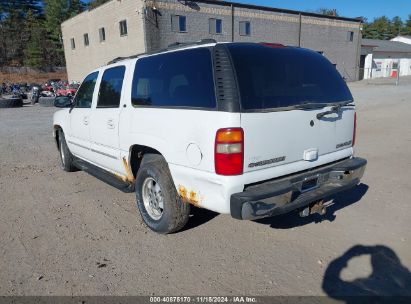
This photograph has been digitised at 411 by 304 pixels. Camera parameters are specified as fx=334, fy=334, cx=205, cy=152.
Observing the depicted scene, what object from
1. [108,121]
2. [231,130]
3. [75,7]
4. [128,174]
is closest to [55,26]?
[75,7]

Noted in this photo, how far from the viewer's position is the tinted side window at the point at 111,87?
428cm

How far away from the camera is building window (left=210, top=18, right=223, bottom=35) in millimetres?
28055

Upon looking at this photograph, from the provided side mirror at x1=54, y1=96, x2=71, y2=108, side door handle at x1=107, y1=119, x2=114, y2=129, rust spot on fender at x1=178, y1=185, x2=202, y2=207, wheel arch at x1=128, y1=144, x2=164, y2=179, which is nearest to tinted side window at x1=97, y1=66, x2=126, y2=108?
side door handle at x1=107, y1=119, x2=114, y2=129

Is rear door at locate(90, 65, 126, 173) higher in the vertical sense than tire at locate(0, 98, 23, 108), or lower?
higher

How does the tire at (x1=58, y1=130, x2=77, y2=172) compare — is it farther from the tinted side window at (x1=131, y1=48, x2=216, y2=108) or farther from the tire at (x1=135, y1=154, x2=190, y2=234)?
the tinted side window at (x1=131, y1=48, x2=216, y2=108)

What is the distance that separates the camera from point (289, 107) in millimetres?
3119

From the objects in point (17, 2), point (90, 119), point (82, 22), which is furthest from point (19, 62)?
point (90, 119)

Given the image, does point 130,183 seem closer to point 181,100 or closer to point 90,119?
point 90,119

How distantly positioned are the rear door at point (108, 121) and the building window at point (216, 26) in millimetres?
25208

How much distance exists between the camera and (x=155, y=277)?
10.1 feet

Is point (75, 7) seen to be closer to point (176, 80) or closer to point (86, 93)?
point (86, 93)

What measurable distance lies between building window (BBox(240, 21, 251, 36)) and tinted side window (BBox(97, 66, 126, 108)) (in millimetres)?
27460

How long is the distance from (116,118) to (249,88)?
1.98m

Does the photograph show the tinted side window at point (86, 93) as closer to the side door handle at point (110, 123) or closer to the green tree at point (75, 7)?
the side door handle at point (110, 123)
